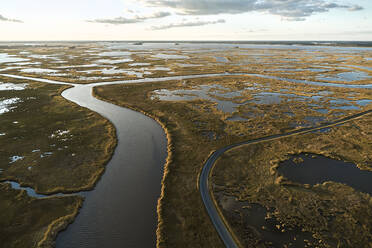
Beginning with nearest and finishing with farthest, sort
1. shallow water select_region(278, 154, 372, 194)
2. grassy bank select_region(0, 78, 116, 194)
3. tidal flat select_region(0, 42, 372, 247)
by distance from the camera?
tidal flat select_region(0, 42, 372, 247) < shallow water select_region(278, 154, 372, 194) < grassy bank select_region(0, 78, 116, 194)

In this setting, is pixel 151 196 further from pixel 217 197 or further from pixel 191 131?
pixel 191 131

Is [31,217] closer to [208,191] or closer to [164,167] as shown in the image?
[164,167]

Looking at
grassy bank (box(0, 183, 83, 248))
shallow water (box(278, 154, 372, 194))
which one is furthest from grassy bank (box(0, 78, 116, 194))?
shallow water (box(278, 154, 372, 194))

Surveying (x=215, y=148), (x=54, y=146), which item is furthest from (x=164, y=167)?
(x=54, y=146)

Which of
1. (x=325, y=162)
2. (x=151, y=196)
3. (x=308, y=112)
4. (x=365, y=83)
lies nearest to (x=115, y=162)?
(x=151, y=196)

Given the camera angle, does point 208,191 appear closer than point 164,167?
Yes

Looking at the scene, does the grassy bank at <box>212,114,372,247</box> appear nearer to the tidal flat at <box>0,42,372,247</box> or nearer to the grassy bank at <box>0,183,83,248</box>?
the tidal flat at <box>0,42,372,247</box>
